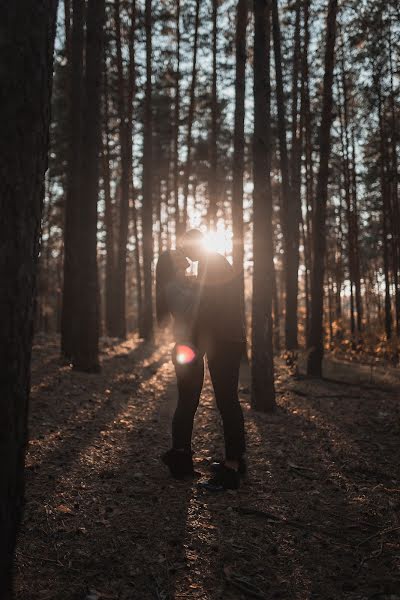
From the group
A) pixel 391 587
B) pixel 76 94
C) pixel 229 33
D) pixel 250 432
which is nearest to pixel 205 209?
pixel 229 33

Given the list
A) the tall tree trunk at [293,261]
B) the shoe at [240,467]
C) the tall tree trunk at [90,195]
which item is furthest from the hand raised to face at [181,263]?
the tall tree trunk at [293,261]

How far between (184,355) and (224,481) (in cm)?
123

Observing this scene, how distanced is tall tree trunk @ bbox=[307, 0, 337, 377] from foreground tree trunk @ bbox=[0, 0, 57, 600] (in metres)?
8.15

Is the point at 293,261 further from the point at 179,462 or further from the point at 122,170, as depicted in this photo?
the point at 179,462

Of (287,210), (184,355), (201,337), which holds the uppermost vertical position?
(287,210)

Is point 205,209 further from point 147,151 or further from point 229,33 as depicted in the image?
point 229,33

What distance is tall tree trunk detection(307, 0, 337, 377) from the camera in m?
9.66

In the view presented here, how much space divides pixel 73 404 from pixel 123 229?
1122 cm

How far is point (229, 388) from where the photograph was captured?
434cm

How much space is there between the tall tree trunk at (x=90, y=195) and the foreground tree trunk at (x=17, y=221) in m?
7.17

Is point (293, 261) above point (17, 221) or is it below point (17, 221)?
above

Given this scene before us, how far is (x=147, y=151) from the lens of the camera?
58.4 feet

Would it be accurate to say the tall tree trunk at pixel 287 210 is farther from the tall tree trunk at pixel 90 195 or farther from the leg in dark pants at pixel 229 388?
the leg in dark pants at pixel 229 388

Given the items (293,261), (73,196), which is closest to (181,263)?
(73,196)
